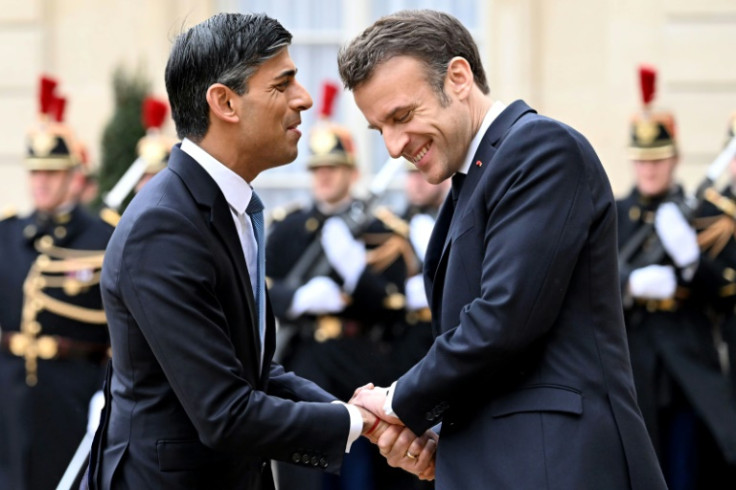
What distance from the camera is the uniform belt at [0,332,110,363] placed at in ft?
23.0

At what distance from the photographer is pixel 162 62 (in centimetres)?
1015

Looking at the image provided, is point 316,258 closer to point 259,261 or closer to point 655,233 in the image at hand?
point 655,233

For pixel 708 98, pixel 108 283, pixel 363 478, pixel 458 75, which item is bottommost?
pixel 363 478

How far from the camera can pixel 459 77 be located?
335cm

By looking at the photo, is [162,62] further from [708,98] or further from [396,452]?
[396,452]

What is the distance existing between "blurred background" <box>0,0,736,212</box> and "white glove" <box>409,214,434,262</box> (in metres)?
2.01

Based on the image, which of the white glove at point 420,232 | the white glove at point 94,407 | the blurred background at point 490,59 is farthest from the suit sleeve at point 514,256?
the blurred background at point 490,59

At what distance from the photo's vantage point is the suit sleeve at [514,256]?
3086 millimetres

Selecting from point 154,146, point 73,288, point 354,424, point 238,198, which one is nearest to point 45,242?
point 73,288

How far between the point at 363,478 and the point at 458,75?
13.9 feet

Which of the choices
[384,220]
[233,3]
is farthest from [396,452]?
[233,3]

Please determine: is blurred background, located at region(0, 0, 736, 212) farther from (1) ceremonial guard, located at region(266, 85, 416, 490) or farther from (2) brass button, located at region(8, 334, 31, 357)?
(2) brass button, located at region(8, 334, 31, 357)

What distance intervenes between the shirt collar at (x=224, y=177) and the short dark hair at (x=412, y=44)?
36 cm

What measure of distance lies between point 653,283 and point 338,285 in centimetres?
161
